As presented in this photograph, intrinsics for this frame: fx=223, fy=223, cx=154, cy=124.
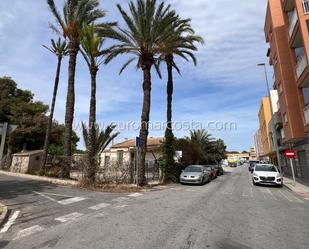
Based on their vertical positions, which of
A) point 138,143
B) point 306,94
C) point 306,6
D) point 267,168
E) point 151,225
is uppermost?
point 306,6

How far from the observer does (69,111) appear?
58.2 ft

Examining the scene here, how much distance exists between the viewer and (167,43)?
54.3 feet

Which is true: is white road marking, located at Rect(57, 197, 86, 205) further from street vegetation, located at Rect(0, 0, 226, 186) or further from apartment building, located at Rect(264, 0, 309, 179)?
apartment building, located at Rect(264, 0, 309, 179)

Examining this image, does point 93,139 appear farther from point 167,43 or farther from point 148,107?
point 167,43

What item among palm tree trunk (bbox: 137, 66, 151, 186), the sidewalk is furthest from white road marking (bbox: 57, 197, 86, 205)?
the sidewalk

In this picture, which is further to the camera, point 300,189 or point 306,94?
point 306,94

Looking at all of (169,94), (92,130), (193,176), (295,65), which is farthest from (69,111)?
(295,65)

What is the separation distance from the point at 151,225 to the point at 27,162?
21012 mm

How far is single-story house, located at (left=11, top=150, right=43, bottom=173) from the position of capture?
22672 millimetres

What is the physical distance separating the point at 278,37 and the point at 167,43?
41.2 feet

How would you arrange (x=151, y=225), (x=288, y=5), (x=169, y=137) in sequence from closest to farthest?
(x=151, y=225), (x=288, y=5), (x=169, y=137)

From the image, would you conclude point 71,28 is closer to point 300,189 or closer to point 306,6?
point 306,6

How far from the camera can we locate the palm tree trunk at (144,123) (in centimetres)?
1520

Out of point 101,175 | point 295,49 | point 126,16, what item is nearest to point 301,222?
point 101,175
